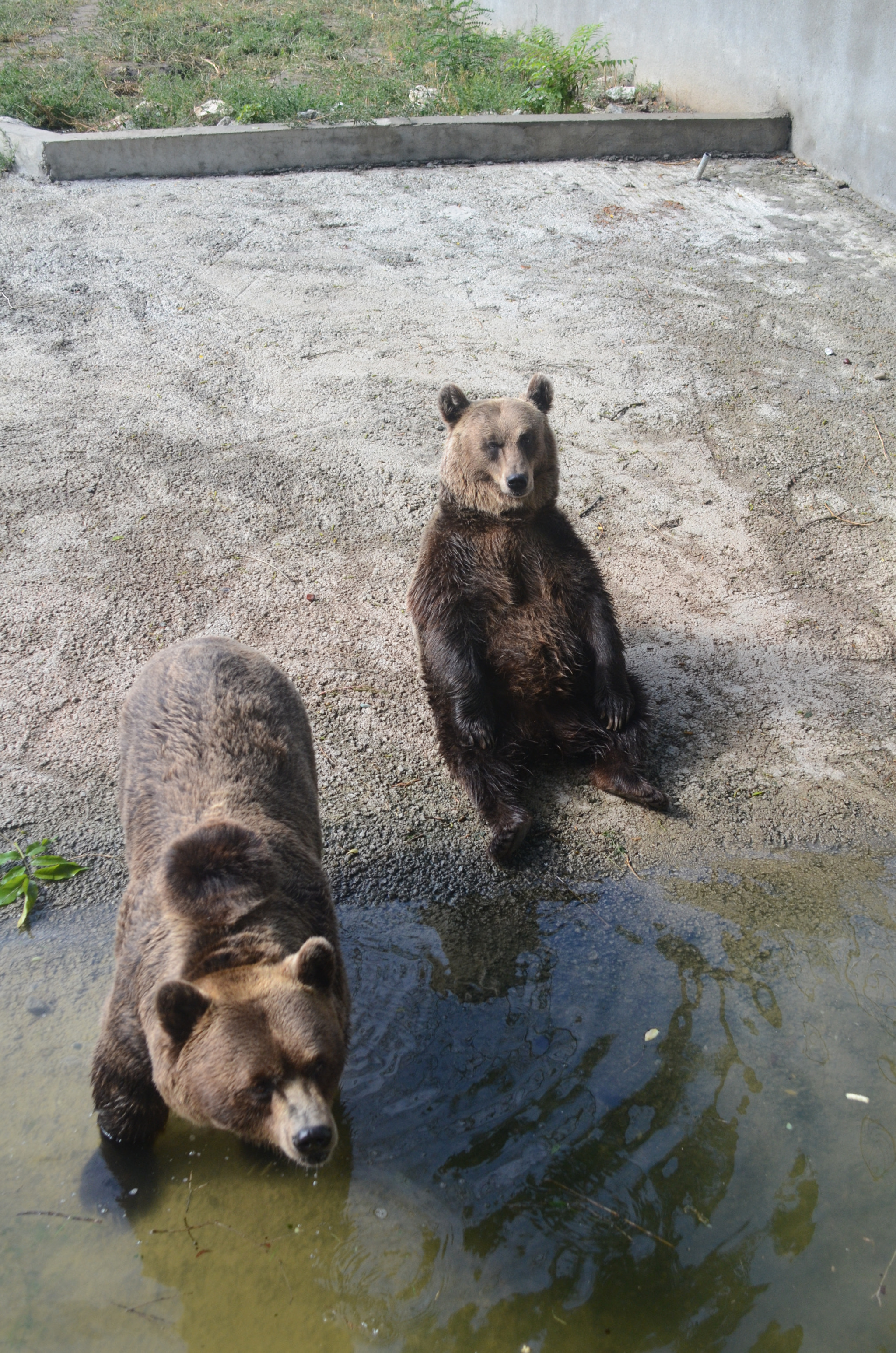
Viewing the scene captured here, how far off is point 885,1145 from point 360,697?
10.5 feet

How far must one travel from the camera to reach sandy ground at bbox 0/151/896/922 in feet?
16.5

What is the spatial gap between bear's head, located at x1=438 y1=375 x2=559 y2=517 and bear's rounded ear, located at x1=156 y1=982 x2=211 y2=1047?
114 inches

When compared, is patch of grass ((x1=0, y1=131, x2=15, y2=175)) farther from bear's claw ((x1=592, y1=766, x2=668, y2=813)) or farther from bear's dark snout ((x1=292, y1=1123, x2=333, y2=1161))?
bear's dark snout ((x1=292, y1=1123, x2=333, y2=1161))

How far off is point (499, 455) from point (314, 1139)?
10.9 ft

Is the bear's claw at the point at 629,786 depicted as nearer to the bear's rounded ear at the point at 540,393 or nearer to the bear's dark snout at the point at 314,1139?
the bear's rounded ear at the point at 540,393

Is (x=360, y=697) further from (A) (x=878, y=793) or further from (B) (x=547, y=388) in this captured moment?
(A) (x=878, y=793)

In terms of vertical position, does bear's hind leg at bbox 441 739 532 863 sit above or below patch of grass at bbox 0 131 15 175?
below

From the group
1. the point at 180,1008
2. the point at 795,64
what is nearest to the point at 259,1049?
the point at 180,1008

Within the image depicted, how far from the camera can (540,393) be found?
5457 mm

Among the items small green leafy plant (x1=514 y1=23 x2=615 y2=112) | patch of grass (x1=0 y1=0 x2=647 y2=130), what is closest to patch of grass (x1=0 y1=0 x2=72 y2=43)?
patch of grass (x1=0 y1=0 x2=647 y2=130)

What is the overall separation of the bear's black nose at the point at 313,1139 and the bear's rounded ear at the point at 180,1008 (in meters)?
0.42

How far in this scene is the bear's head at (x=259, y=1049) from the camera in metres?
2.77

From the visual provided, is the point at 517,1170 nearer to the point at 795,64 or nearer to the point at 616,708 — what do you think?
the point at 616,708

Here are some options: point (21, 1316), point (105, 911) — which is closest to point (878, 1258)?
point (21, 1316)
